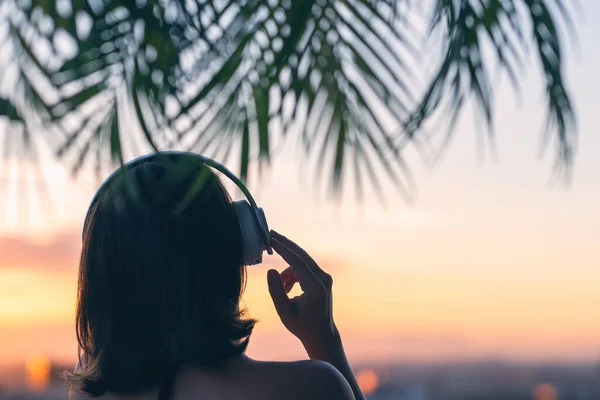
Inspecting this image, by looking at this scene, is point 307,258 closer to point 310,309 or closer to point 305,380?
point 310,309

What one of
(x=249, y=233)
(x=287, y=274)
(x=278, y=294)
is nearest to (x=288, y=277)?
(x=287, y=274)

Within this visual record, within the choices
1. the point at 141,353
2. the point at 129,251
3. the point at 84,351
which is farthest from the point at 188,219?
the point at 84,351

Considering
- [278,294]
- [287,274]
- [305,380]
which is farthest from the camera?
[287,274]

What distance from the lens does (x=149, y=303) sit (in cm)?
138

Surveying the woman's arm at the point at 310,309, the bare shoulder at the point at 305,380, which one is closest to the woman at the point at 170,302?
the bare shoulder at the point at 305,380

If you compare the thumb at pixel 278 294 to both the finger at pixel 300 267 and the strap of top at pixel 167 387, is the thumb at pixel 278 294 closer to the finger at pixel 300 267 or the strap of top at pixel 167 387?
the finger at pixel 300 267

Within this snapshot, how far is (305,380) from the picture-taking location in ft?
4.44

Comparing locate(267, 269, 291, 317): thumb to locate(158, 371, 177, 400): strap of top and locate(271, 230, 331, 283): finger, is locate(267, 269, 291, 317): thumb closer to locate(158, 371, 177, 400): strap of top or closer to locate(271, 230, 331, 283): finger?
locate(271, 230, 331, 283): finger

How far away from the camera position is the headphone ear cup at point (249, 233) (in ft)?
4.58

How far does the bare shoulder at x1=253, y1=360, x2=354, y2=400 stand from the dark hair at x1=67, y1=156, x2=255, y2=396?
0.09 m

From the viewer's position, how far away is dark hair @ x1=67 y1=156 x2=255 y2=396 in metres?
1.35

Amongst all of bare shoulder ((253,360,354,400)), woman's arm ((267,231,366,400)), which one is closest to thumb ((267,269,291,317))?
woman's arm ((267,231,366,400))

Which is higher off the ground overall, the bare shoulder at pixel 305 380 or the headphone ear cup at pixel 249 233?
the headphone ear cup at pixel 249 233

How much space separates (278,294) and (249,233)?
0.56ft
